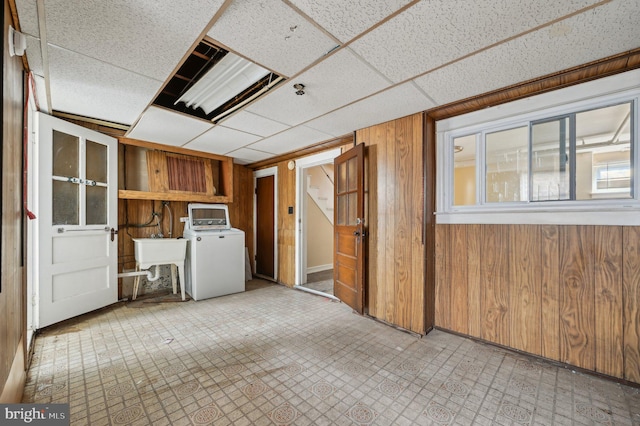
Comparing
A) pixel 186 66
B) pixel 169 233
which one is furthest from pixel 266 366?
pixel 169 233

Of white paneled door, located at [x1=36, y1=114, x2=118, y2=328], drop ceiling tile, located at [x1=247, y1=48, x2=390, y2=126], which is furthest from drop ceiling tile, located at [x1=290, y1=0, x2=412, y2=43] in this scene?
white paneled door, located at [x1=36, y1=114, x2=118, y2=328]

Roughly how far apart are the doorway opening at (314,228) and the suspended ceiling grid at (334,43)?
2.05 meters

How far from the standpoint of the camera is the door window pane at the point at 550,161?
2117mm

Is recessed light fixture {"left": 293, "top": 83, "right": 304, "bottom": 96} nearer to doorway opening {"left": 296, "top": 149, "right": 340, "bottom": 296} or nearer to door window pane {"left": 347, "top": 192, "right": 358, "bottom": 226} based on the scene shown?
door window pane {"left": 347, "top": 192, "right": 358, "bottom": 226}

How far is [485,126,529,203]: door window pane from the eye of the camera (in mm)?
2395

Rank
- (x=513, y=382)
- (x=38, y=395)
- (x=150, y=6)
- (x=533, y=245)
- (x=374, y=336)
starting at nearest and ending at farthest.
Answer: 1. (x=150, y=6)
2. (x=38, y=395)
3. (x=513, y=382)
4. (x=533, y=245)
5. (x=374, y=336)

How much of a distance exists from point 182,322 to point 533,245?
3.51 metres

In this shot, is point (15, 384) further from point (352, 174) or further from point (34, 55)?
point (352, 174)

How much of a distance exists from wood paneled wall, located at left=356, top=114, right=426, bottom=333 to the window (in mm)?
398

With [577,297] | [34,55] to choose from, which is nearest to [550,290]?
[577,297]

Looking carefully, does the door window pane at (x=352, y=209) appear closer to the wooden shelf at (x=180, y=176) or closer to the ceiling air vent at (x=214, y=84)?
the ceiling air vent at (x=214, y=84)

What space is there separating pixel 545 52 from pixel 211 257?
4.04 m

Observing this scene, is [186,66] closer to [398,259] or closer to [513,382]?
[398,259]

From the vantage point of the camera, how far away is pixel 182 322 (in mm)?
2900
